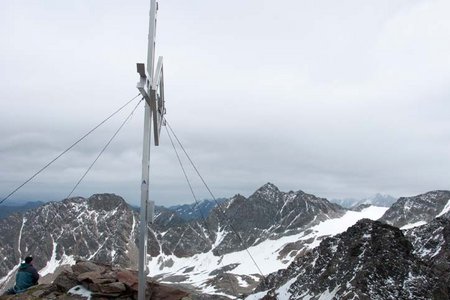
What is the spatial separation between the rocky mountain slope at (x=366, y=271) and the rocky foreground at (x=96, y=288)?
56932 millimetres

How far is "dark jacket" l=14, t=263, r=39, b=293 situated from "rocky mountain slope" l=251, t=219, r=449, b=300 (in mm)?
59098

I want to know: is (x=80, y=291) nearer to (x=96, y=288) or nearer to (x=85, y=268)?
(x=96, y=288)

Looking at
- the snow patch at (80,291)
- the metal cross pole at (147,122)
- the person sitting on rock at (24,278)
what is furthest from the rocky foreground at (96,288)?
the metal cross pole at (147,122)

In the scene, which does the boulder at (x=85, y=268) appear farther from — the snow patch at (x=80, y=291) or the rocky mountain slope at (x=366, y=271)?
the rocky mountain slope at (x=366, y=271)

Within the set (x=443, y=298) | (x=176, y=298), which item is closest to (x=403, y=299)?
(x=443, y=298)

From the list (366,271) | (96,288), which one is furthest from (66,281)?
(366,271)

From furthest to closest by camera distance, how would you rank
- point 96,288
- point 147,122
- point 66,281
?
point 66,281 < point 96,288 < point 147,122

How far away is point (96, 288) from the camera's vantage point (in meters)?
22.3

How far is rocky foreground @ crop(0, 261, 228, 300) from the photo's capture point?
72.6 ft

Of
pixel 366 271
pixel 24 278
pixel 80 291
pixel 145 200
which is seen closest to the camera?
pixel 145 200

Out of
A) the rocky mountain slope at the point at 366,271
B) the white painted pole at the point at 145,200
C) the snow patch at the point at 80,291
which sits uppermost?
the white painted pole at the point at 145,200

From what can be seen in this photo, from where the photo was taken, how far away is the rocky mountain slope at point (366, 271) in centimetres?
7338

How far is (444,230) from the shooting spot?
110m

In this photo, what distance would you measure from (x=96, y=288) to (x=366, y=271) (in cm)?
6417
